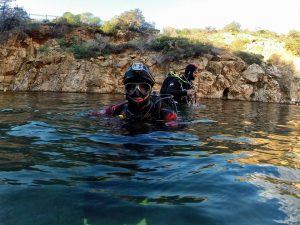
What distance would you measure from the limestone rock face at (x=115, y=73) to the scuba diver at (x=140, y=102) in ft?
49.9

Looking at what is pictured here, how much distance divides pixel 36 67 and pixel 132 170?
20.3 metres

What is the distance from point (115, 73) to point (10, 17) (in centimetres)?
906

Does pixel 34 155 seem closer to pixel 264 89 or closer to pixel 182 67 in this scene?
pixel 182 67

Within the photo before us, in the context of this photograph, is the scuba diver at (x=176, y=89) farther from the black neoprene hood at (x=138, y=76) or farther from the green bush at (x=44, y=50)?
the green bush at (x=44, y=50)

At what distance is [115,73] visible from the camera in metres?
21.9

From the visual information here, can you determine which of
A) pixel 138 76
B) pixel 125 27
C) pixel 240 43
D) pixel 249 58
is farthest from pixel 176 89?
pixel 240 43

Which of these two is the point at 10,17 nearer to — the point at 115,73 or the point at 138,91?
the point at 115,73

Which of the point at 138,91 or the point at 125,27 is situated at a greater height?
the point at 125,27

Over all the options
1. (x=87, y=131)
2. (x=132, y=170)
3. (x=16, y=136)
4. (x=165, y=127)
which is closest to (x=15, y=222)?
(x=132, y=170)

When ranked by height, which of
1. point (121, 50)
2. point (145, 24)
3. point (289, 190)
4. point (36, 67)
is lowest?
point (289, 190)

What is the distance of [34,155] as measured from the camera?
3.77m

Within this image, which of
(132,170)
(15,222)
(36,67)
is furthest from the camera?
(36,67)

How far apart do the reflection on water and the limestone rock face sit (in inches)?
643

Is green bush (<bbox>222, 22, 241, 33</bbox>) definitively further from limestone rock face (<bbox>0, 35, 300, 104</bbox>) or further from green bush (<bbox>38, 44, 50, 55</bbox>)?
green bush (<bbox>38, 44, 50, 55</bbox>)
